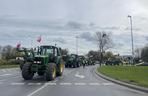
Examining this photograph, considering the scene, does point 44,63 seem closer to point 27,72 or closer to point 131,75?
point 27,72

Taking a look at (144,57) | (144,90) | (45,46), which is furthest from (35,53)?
(144,57)

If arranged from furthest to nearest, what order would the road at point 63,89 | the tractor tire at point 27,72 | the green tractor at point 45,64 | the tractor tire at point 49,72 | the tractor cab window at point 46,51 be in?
the tractor cab window at point 46,51, the tractor tire at point 27,72, the green tractor at point 45,64, the tractor tire at point 49,72, the road at point 63,89

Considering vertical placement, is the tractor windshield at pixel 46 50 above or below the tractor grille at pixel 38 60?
above

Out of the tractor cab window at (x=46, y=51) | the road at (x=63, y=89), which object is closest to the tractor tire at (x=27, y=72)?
the road at (x=63, y=89)

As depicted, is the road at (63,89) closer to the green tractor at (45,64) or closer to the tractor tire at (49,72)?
the tractor tire at (49,72)

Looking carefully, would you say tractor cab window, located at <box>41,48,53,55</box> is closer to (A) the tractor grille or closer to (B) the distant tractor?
(A) the tractor grille

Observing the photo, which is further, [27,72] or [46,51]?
[46,51]

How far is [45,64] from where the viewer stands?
32750 mm

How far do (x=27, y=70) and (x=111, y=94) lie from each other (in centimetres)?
1318

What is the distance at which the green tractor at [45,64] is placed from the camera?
31.6 m

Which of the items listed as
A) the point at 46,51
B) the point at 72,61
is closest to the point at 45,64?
the point at 46,51

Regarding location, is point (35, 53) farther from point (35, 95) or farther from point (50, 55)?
point (35, 95)

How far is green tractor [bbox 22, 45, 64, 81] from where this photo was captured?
31562mm

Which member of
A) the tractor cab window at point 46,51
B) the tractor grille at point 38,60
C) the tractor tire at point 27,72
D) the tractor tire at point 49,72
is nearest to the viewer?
the tractor tire at point 49,72
